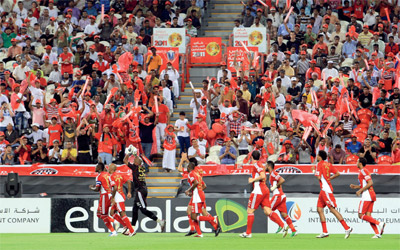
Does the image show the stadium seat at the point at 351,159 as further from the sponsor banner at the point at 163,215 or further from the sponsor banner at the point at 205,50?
the sponsor banner at the point at 205,50

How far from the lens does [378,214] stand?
24188 millimetres

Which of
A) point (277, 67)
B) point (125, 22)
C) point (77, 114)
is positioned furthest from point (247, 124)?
A: point (125, 22)

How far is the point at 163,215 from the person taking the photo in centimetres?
2486

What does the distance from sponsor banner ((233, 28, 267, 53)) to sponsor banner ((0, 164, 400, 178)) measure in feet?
22.5

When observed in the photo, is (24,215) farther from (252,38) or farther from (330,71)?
(330,71)

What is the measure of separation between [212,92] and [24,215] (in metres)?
8.19

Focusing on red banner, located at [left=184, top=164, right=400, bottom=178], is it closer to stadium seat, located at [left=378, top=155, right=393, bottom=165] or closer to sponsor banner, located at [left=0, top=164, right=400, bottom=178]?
sponsor banner, located at [left=0, top=164, right=400, bottom=178]

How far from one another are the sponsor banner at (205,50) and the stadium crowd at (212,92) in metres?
1.11

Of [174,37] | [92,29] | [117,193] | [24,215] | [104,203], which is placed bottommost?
[24,215]

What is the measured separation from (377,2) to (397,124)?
8.28 metres

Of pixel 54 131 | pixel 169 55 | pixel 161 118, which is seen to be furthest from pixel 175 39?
pixel 54 131

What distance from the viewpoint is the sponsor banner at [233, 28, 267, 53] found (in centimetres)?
3173

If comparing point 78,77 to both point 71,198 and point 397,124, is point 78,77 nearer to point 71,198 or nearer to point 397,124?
point 71,198

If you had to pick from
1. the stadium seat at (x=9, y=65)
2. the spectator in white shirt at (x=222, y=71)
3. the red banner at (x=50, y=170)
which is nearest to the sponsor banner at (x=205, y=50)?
the spectator in white shirt at (x=222, y=71)
